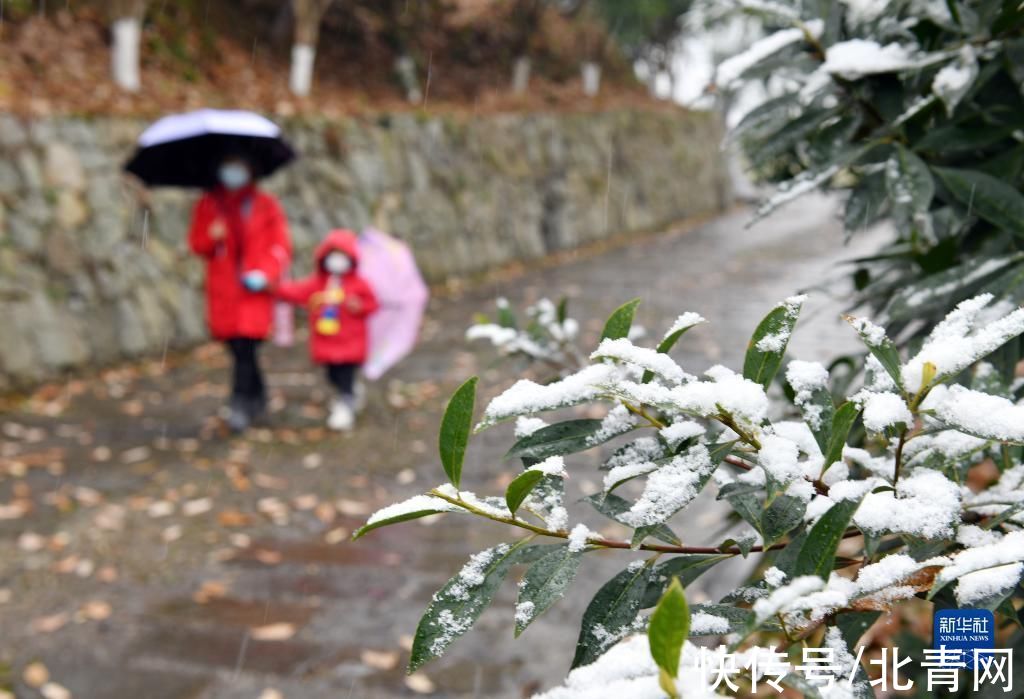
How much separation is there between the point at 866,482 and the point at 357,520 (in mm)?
3790

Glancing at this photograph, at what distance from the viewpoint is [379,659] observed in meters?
3.13

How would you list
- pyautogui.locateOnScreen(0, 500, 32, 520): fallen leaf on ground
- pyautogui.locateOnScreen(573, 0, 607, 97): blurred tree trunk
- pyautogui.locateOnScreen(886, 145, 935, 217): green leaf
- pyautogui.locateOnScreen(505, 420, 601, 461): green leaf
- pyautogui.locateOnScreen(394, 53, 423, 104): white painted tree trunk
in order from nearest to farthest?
1. pyautogui.locateOnScreen(505, 420, 601, 461): green leaf
2. pyautogui.locateOnScreen(886, 145, 935, 217): green leaf
3. pyautogui.locateOnScreen(0, 500, 32, 520): fallen leaf on ground
4. pyautogui.locateOnScreen(394, 53, 423, 104): white painted tree trunk
5. pyautogui.locateOnScreen(573, 0, 607, 97): blurred tree trunk

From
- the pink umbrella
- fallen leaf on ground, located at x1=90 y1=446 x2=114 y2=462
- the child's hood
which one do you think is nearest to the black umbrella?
the child's hood

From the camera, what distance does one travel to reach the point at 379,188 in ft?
33.4

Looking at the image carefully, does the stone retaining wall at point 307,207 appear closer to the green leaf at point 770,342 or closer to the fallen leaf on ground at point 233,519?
the fallen leaf on ground at point 233,519

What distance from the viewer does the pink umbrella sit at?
5.70 meters

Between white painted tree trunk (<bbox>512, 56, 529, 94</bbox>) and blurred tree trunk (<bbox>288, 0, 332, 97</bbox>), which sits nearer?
blurred tree trunk (<bbox>288, 0, 332, 97</bbox>)

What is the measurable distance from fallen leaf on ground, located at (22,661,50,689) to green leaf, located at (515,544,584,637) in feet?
9.05

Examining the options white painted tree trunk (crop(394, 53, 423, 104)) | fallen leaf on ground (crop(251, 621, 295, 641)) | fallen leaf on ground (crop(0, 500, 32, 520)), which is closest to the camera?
fallen leaf on ground (crop(251, 621, 295, 641))

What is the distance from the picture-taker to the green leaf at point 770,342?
0.87m

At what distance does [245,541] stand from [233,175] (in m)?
2.37

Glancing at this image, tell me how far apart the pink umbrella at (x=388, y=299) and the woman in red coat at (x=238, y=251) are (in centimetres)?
52

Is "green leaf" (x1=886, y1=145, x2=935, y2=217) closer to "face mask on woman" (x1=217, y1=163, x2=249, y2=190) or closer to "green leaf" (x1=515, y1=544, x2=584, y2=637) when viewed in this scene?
"green leaf" (x1=515, y1=544, x2=584, y2=637)

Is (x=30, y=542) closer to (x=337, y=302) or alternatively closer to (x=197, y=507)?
(x=197, y=507)
